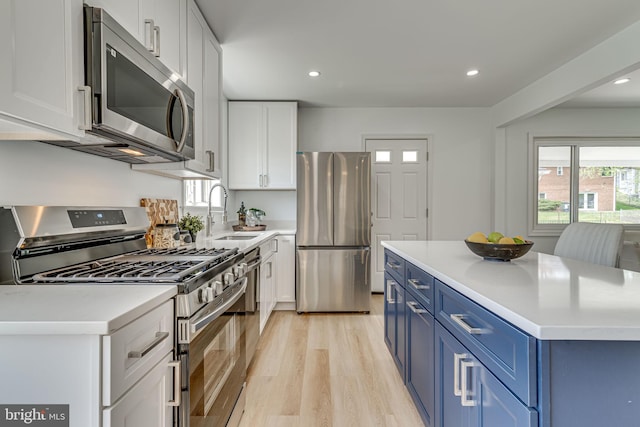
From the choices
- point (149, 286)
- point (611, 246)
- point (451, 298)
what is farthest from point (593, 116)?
point (149, 286)

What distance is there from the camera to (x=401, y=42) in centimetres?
278

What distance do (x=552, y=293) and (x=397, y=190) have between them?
367 centimetres

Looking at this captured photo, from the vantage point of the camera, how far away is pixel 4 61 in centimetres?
84

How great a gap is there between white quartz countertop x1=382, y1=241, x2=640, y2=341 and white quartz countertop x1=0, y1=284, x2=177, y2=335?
961 mm

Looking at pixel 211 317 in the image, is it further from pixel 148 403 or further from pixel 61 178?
pixel 61 178

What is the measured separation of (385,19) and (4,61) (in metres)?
2.29

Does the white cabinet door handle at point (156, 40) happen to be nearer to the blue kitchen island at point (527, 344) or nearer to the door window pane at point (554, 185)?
the blue kitchen island at point (527, 344)

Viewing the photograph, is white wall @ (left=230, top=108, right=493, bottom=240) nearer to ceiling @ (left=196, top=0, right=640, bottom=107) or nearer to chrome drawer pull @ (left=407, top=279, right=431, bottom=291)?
ceiling @ (left=196, top=0, right=640, bottom=107)

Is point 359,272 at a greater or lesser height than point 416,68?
lesser

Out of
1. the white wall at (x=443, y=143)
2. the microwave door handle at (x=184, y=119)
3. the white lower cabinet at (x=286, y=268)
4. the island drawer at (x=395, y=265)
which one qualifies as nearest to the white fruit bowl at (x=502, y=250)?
the island drawer at (x=395, y=265)

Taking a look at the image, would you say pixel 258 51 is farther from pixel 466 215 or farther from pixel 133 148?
pixel 466 215

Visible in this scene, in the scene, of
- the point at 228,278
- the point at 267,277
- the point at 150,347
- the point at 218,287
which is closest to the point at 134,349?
the point at 150,347

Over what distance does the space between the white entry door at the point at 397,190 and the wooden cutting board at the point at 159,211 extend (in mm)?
2809

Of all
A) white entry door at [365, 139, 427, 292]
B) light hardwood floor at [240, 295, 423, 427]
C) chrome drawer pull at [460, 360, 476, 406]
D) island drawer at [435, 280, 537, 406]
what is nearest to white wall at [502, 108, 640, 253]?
Result: white entry door at [365, 139, 427, 292]
